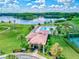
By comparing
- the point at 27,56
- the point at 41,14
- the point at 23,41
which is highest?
the point at 41,14

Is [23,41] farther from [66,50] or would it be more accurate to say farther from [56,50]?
[66,50]

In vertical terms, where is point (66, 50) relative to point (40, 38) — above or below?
below

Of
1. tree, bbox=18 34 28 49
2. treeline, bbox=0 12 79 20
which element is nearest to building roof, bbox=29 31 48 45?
tree, bbox=18 34 28 49

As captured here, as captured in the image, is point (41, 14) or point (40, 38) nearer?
point (40, 38)

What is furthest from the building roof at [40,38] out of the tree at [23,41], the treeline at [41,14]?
the treeline at [41,14]

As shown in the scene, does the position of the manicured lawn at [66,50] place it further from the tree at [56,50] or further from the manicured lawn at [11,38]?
the manicured lawn at [11,38]

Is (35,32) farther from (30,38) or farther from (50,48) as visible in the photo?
(50,48)

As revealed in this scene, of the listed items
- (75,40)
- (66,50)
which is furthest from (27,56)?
(75,40)
